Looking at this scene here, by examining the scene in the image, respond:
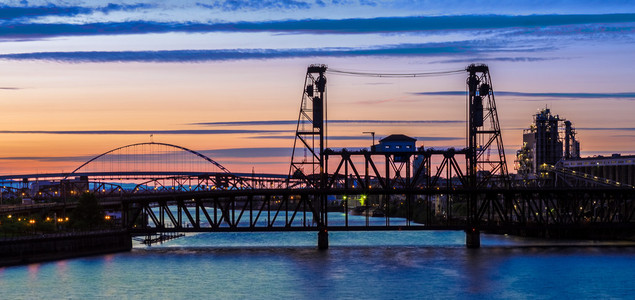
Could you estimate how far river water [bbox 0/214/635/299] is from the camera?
7669 cm

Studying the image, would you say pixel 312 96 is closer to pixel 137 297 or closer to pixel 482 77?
pixel 482 77

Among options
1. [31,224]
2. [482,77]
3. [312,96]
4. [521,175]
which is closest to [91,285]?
[31,224]

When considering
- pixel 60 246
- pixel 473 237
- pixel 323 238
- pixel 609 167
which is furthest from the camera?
pixel 609 167

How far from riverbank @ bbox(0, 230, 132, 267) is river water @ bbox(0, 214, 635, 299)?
6.49 feet

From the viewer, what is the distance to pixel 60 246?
3989 inches

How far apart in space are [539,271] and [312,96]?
1388 inches

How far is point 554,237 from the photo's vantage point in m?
140

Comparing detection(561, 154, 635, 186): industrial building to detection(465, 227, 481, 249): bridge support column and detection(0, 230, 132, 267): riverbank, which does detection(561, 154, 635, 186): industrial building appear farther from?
detection(0, 230, 132, 267): riverbank

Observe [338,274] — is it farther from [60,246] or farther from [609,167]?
[609,167]

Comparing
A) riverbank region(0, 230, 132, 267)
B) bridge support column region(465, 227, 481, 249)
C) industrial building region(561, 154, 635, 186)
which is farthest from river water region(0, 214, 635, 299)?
industrial building region(561, 154, 635, 186)

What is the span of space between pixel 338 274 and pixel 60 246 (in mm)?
32530

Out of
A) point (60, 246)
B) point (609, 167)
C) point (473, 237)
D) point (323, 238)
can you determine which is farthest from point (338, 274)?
point (609, 167)

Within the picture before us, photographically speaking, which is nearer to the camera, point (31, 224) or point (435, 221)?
point (31, 224)

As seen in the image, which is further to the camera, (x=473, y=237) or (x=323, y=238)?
(x=323, y=238)
